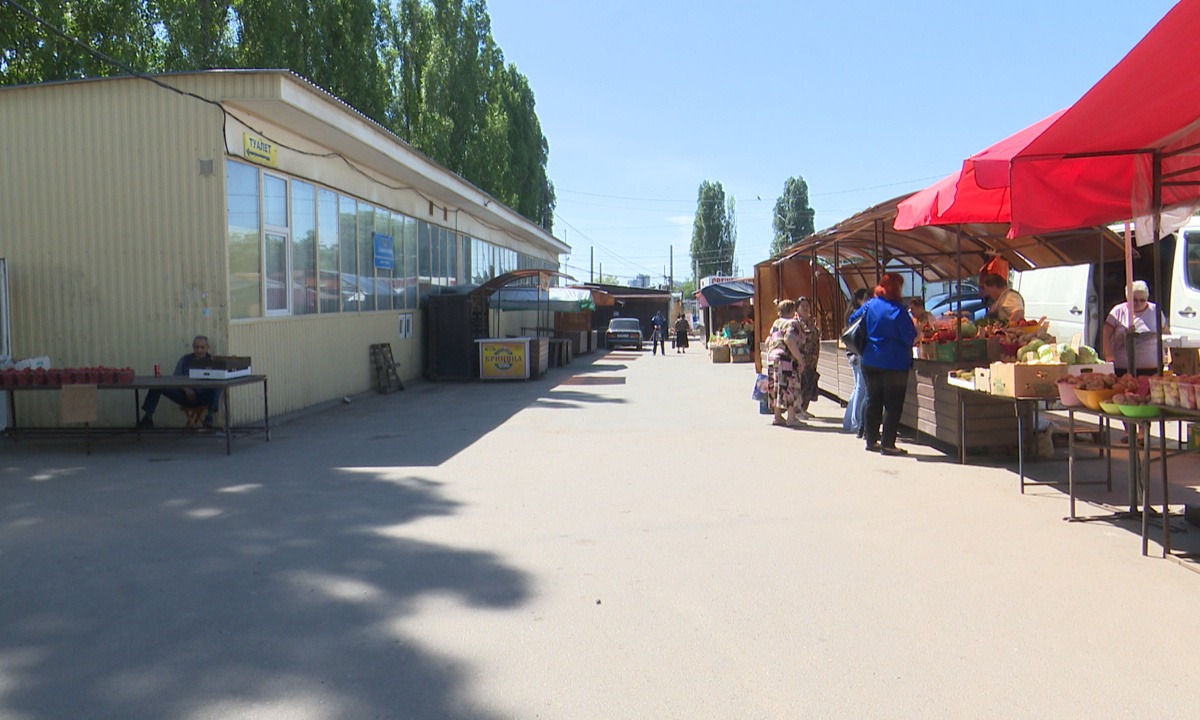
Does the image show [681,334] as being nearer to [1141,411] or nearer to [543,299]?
[543,299]

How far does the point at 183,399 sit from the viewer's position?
430 inches

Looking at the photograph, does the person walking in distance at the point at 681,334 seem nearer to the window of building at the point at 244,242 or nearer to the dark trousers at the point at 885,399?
the window of building at the point at 244,242

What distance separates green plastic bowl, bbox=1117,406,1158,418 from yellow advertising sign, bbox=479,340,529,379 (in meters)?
14.9

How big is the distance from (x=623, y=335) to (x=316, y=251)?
25.0 m

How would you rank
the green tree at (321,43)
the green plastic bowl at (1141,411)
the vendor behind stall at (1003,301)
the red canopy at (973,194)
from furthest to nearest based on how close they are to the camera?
the green tree at (321,43) < the vendor behind stall at (1003,301) < the red canopy at (973,194) < the green plastic bowl at (1141,411)

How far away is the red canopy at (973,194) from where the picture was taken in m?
6.72

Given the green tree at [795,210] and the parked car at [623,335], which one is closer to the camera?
the parked car at [623,335]

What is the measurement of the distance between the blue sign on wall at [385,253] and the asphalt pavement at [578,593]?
29.1ft

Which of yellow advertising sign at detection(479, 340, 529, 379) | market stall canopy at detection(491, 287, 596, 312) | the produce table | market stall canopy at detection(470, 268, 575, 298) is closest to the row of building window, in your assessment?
market stall canopy at detection(470, 268, 575, 298)

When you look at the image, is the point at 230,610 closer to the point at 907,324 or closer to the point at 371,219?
the point at 907,324

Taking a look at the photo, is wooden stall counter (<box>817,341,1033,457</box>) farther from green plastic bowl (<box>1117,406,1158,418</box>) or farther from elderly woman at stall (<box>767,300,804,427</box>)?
green plastic bowl (<box>1117,406,1158,418</box>)

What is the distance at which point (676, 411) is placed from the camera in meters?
13.6

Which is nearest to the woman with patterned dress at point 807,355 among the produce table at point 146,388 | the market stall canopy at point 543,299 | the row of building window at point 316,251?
the produce table at point 146,388

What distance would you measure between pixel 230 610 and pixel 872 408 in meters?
6.83
